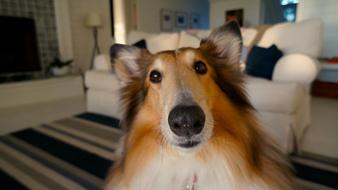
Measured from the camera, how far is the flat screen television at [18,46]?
366cm

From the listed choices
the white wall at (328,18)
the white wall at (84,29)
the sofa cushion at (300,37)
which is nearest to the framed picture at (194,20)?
A: the white wall at (84,29)

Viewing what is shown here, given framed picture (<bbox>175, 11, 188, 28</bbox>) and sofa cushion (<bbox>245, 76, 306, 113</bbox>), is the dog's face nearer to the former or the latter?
sofa cushion (<bbox>245, 76, 306, 113</bbox>)

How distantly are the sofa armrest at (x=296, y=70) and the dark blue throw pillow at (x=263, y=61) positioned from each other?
10 centimetres

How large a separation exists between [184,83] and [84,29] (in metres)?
4.63

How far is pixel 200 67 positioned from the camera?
931mm

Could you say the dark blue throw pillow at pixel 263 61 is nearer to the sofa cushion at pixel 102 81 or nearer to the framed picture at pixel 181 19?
the sofa cushion at pixel 102 81

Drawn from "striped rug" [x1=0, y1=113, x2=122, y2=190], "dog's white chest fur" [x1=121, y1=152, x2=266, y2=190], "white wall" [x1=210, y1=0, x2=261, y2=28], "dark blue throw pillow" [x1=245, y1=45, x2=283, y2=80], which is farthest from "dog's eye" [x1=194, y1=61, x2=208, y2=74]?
"white wall" [x1=210, y1=0, x2=261, y2=28]

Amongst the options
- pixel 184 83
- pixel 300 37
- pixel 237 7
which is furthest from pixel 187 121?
pixel 237 7

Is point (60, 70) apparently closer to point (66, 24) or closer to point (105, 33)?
point (66, 24)

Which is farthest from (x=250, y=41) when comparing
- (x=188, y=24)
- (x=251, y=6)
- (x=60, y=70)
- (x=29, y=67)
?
(x=188, y=24)

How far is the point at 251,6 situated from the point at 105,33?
12.7ft

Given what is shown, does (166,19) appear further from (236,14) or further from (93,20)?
(93,20)

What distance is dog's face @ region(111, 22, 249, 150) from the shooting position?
29.2 inches

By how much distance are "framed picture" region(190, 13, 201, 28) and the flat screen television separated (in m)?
5.03
